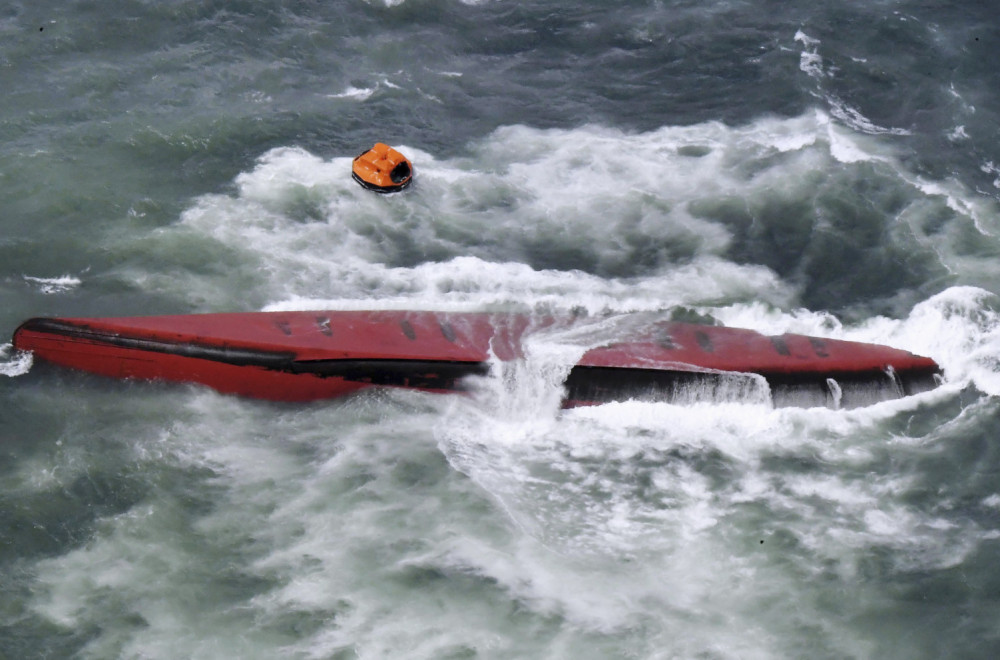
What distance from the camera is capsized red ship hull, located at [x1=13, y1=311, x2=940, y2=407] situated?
34.9 m

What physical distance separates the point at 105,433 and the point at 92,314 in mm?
5307

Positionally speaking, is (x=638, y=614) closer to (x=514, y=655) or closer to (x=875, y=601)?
(x=514, y=655)

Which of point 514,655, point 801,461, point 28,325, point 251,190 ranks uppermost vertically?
point 251,190

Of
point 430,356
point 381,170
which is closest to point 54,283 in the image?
point 381,170

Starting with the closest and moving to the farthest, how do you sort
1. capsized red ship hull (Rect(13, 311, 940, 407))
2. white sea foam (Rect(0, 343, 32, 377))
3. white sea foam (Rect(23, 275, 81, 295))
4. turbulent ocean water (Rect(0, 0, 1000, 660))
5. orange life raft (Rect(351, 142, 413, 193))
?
turbulent ocean water (Rect(0, 0, 1000, 660)) → capsized red ship hull (Rect(13, 311, 940, 407)) → white sea foam (Rect(0, 343, 32, 377)) → white sea foam (Rect(23, 275, 81, 295)) → orange life raft (Rect(351, 142, 413, 193))

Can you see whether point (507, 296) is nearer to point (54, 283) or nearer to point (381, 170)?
point (381, 170)

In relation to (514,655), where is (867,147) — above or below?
above

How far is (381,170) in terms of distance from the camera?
42906 millimetres

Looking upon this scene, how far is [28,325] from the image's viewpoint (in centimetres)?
3481

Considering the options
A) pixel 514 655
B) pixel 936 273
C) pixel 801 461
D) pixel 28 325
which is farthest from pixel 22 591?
pixel 936 273

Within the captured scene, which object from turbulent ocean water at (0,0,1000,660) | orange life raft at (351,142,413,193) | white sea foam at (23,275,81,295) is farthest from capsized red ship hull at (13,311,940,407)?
orange life raft at (351,142,413,193)

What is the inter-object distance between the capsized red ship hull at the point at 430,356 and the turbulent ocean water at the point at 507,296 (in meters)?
0.65

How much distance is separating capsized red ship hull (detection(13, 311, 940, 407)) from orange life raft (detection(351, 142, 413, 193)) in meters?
7.23

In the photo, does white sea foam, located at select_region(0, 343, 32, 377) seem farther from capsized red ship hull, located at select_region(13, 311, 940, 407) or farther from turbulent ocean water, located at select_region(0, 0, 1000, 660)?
capsized red ship hull, located at select_region(13, 311, 940, 407)
